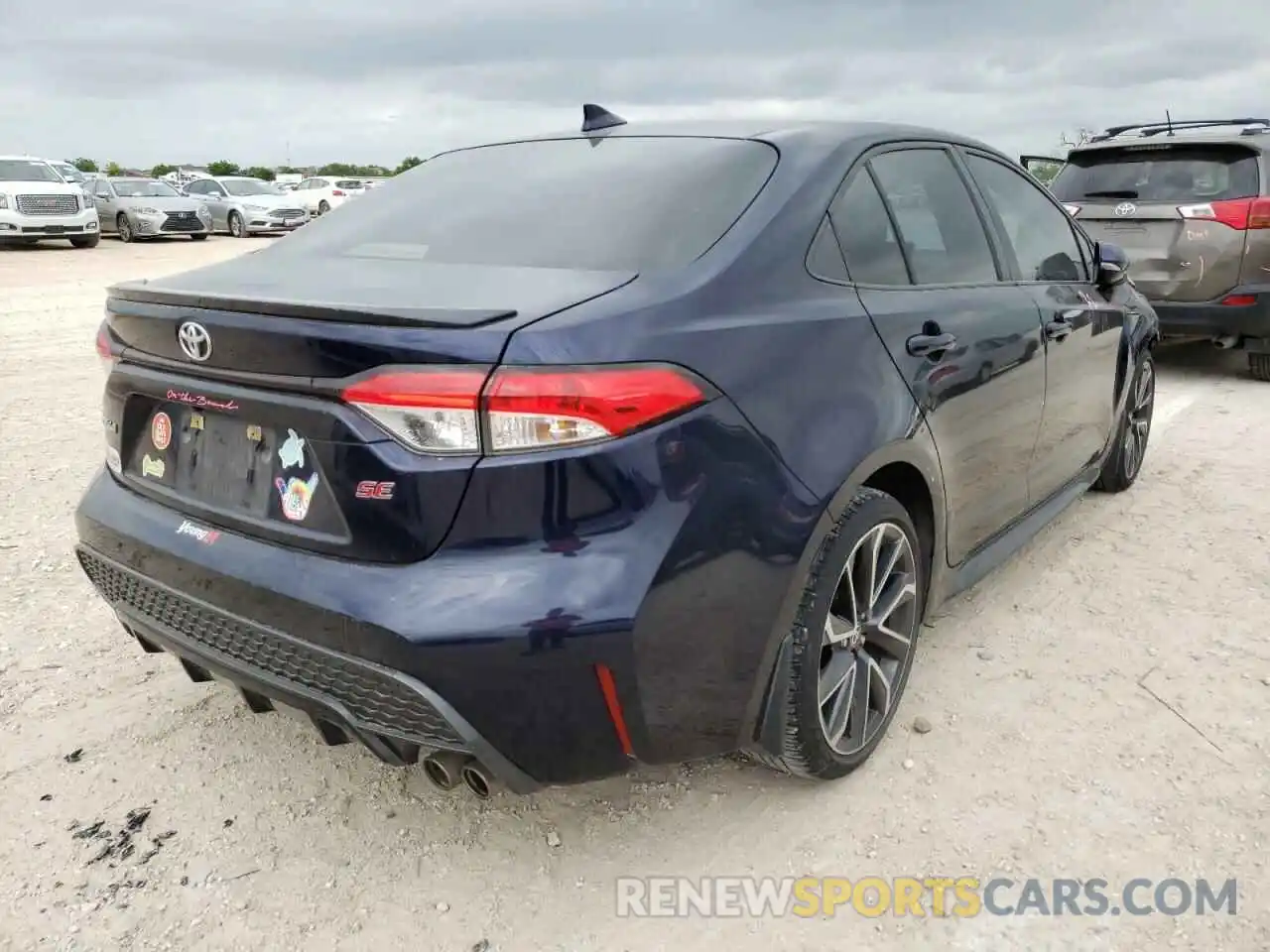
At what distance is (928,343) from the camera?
2738mm

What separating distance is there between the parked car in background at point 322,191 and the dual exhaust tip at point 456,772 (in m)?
25.4

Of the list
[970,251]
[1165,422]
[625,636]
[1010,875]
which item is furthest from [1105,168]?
[625,636]

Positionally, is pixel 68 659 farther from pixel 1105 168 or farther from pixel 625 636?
pixel 1105 168

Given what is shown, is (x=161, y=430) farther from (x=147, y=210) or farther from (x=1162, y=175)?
(x=147, y=210)

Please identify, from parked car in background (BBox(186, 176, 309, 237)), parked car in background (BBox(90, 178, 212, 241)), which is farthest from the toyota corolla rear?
parked car in background (BBox(186, 176, 309, 237))

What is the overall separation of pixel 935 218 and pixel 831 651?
4.60ft

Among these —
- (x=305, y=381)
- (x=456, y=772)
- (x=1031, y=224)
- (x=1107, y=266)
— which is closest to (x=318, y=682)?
(x=456, y=772)

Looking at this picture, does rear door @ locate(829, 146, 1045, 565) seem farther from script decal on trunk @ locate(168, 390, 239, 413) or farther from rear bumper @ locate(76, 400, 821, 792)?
script decal on trunk @ locate(168, 390, 239, 413)

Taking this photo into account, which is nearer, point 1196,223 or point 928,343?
point 928,343

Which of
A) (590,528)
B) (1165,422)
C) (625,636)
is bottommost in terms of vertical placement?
(1165,422)

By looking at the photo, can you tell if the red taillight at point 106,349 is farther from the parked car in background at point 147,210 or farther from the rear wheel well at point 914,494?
the parked car in background at point 147,210

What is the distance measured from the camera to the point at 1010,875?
233 cm

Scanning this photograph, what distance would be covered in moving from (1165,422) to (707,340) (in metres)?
5.29

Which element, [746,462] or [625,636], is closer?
[625,636]
